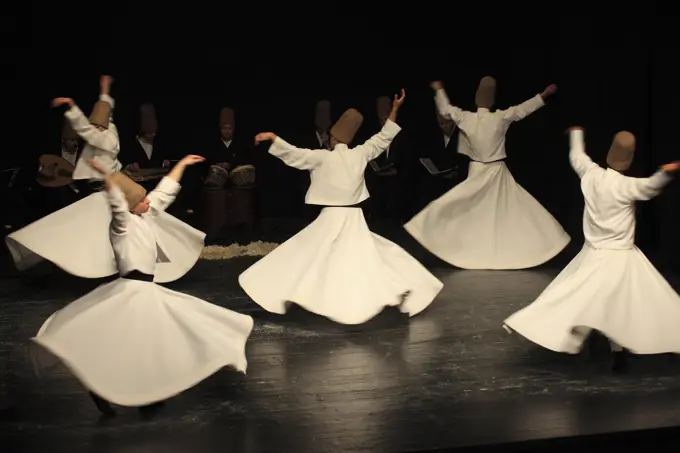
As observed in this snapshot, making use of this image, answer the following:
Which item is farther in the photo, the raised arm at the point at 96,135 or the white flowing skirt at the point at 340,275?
the raised arm at the point at 96,135

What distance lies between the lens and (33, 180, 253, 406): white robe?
3.82 metres

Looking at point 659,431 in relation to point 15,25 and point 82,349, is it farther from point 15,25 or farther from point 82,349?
point 15,25

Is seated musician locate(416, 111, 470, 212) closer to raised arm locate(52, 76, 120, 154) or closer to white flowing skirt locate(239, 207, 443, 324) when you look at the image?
white flowing skirt locate(239, 207, 443, 324)

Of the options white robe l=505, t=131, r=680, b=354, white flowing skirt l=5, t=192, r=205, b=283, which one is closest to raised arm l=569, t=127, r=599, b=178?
white robe l=505, t=131, r=680, b=354

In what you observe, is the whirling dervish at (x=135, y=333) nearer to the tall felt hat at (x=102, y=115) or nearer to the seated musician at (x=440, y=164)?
the tall felt hat at (x=102, y=115)

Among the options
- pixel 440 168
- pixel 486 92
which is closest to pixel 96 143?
pixel 486 92

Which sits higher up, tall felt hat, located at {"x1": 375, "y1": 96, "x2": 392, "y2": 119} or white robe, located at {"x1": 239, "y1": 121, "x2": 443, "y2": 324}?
tall felt hat, located at {"x1": 375, "y1": 96, "x2": 392, "y2": 119}

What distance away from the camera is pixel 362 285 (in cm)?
541

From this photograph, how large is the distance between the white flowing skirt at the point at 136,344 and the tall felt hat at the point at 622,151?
2.04 m

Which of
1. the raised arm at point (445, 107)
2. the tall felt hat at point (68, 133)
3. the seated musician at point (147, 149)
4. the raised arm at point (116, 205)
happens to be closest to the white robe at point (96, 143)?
the tall felt hat at point (68, 133)

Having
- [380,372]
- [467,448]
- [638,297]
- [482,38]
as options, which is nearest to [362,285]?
[380,372]

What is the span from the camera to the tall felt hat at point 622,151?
458 centimetres

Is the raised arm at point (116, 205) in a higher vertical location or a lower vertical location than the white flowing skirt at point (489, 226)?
higher

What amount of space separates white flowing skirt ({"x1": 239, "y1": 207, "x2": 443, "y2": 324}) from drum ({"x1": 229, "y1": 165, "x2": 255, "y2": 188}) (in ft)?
9.44
